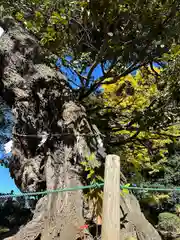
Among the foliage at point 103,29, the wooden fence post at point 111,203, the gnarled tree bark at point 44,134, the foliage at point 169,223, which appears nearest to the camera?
the wooden fence post at point 111,203

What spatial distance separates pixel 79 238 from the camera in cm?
338

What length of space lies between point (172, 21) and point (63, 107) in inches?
96.5

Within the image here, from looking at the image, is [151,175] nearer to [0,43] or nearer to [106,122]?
[106,122]

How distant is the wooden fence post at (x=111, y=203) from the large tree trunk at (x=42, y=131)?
199 cm

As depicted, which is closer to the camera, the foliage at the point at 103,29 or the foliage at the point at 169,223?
the foliage at the point at 103,29

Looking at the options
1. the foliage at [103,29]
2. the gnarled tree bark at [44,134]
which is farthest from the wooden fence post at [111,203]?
the foliage at [103,29]

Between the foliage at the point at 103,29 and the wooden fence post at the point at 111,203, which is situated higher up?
the foliage at the point at 103,29

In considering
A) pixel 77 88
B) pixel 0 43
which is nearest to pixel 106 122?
pixel 77 88

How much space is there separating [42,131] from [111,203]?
3.19 meters

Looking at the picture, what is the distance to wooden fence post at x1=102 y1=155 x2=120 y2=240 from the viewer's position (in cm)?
167

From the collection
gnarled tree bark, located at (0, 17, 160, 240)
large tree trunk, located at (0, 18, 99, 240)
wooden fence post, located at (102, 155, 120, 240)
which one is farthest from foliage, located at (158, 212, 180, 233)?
wooden fence post, located at (102, 155, 120, 240)

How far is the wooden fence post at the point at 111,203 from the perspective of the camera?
1.67 metres

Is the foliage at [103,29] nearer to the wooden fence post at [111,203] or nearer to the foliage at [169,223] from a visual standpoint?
the wooden fence post at [111,203]

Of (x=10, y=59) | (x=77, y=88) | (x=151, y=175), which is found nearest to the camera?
(x=10, y=59)
